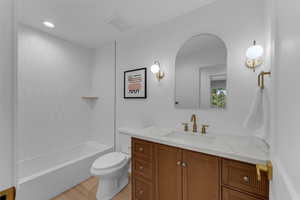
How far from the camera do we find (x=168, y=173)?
4.00 feet

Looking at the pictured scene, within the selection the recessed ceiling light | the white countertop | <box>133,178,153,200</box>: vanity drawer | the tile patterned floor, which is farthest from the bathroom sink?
the recessed ceiling light

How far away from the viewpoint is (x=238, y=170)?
2.93 ft

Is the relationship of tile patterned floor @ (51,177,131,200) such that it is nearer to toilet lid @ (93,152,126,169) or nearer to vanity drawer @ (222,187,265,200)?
toilet lid @ (93,152,126,169)

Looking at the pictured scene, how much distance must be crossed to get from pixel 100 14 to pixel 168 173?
80.9 inches

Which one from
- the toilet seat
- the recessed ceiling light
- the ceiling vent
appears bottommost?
the toilet seat

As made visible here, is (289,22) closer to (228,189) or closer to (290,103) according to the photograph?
(290,103)

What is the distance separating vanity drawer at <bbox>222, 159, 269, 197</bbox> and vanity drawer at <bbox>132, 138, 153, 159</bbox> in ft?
2.23

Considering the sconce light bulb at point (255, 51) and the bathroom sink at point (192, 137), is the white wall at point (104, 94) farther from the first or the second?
the sconce light bulb at point (255, 51)

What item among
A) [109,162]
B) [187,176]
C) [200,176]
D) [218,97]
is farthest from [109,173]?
[218,97]

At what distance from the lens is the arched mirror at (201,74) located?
1.43m

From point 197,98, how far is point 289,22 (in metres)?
1.19

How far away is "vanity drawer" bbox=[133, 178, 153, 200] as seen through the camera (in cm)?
135

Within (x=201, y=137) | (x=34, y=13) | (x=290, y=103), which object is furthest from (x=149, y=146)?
(x=34, y=13)

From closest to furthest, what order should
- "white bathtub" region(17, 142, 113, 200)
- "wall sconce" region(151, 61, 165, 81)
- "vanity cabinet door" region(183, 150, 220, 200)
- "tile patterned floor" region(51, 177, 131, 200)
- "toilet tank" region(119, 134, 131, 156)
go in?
"vanity cabinet door" region(183, 150, 220, 200), "white bathtub" region(17, 142, 113, 200), "tile patterned floor" region(51, 177, 131, 200), "wall sconce" region(151, 61, 165, 81), "toilet tank" region(119, 134, 131, 156)
